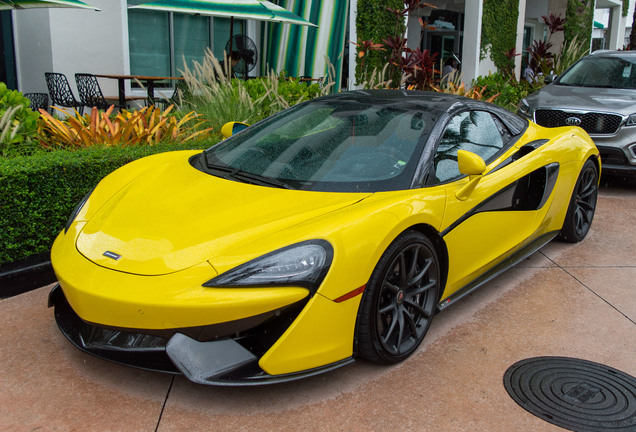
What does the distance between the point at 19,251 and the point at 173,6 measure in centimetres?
484

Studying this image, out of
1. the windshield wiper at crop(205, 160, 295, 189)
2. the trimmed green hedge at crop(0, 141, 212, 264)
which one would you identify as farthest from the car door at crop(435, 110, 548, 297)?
the trimmed green hedge at crop(0, 141, 212, 264)

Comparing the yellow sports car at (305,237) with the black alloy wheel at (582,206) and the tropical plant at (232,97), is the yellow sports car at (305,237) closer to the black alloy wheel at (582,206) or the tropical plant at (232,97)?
the black alloy wheel at (582,206)

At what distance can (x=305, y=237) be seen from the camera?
2656mm

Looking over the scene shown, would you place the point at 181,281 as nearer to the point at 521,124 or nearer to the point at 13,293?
the point at 13,293

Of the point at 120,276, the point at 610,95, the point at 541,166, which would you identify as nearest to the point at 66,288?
the point at 120,276

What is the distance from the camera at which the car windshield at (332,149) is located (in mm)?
3275

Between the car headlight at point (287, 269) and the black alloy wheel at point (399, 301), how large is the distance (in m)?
0.31

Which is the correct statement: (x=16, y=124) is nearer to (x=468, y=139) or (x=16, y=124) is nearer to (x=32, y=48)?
(x=468, y=139)

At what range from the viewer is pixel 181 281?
98.7 inches

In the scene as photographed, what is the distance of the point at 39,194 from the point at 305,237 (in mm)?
2344

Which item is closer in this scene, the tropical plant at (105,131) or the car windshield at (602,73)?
the tropical plant at (105,131)

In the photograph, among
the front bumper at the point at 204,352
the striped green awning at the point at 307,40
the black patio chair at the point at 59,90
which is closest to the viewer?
the front bumper at the point at 204,352

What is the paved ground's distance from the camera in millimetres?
2623

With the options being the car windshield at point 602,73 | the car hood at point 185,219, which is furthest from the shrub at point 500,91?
the car hood at point 185,219
